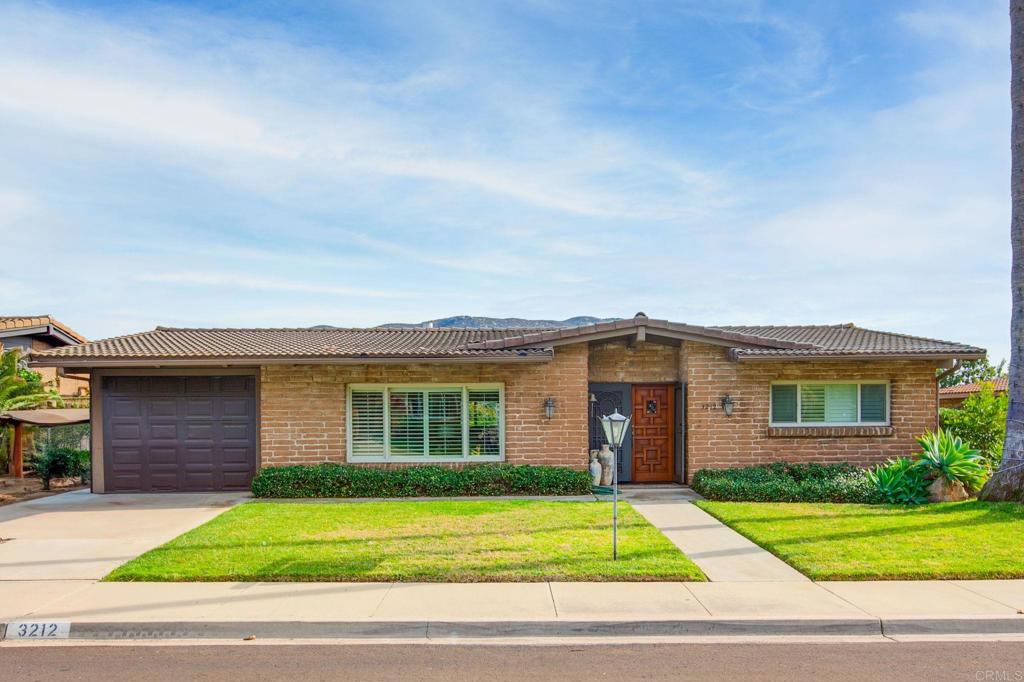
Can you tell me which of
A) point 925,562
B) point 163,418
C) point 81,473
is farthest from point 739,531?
point 81,473

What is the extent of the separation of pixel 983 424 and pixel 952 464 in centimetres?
389

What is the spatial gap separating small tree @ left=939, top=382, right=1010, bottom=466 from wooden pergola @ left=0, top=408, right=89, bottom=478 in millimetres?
19580

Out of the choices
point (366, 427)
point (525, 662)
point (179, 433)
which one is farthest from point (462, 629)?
point (179, 433)

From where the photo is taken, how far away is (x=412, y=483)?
14.0 metres

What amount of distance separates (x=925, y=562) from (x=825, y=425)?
670cm

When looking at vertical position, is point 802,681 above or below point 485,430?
below

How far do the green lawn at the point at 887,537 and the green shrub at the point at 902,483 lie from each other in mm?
515

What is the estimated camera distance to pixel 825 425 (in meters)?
15.2

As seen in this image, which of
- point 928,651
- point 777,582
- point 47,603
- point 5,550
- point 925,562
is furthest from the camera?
point 5,550

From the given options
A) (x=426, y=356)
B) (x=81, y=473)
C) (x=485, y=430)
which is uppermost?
(x=426, y=356)

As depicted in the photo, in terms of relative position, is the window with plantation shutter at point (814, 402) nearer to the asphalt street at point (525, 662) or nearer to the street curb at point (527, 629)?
the street curb at point (527, 629)

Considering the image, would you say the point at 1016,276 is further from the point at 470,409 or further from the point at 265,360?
the point at 265,360

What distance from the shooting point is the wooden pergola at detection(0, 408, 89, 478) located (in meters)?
17.2

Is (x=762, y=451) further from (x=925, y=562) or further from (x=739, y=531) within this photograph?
(x=925, y=562)
